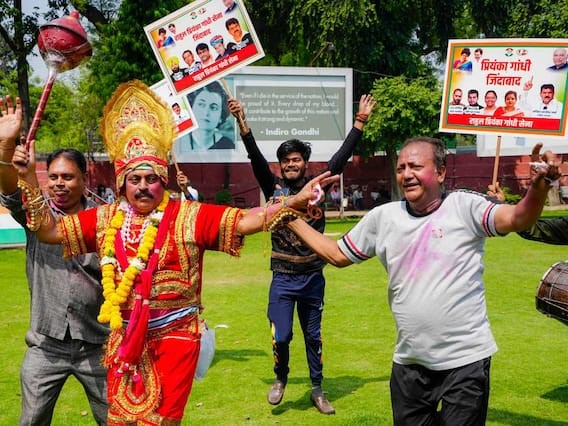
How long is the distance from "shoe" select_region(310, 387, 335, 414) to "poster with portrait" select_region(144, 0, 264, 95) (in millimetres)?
3231

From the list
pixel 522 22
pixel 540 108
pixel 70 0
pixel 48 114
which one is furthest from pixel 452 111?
pixel 48 114

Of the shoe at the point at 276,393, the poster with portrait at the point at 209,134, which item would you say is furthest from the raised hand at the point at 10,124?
the poster with portrait at the point at 209,134

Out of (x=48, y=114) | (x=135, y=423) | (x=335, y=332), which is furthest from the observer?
(x=48, y=114)

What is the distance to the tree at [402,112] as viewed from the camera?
25328 millimetres

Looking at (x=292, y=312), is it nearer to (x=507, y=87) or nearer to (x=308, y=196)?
(x=308, y=196)

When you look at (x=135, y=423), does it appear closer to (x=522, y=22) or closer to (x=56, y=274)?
(x=56, y=274)

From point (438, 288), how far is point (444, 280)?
0.17 ft

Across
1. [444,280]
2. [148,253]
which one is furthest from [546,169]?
[148,253]

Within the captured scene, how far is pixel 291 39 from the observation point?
2980 centimetres

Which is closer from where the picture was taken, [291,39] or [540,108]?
[540,108]

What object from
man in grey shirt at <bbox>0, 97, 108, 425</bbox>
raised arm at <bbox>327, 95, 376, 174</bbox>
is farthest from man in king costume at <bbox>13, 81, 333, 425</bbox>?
raised arm at <bbox>327, 95, 376, 174</bbox>

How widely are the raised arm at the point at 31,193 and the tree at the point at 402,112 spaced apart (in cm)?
2237

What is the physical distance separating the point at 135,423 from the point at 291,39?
27.5 m

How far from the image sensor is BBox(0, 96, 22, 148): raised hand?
3594 mm
